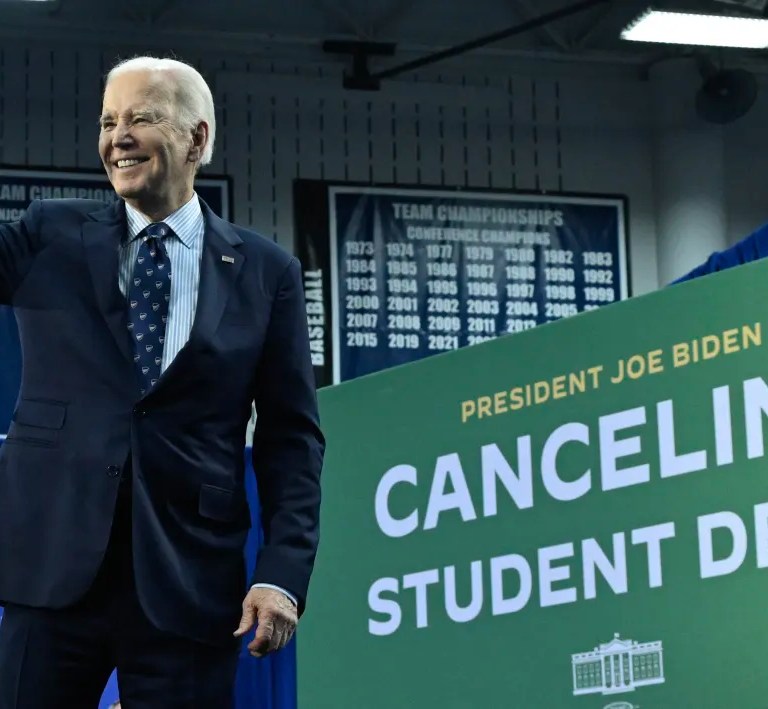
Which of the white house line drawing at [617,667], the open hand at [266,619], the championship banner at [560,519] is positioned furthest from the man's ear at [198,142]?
the white house line drawing at [617,667]

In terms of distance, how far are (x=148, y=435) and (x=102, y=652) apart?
0.23 meters

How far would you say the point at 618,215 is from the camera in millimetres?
8828

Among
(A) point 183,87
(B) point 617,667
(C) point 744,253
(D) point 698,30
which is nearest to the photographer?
(A) point 183,87

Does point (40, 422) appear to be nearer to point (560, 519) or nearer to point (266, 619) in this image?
point (266, 619)

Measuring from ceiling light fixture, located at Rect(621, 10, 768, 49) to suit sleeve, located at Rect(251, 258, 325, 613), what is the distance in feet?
21.0

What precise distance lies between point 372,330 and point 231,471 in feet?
21.9

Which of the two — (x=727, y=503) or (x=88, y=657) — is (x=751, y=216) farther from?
(x=88, y=657)

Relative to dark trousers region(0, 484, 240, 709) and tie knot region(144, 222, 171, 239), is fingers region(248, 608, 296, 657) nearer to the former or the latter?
dark trousers region(0, 484, 240, 709)

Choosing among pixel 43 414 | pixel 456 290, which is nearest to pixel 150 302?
pixel 43 414

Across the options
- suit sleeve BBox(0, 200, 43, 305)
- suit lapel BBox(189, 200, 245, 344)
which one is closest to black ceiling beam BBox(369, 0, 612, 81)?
suit lapel BBox(189, 200, 245, 344)

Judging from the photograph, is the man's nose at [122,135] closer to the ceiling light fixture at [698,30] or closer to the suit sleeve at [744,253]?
the suit sleeve at [744,253]

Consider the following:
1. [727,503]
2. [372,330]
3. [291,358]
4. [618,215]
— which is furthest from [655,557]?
[618,215]

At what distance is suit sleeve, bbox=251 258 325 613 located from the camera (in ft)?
5.71

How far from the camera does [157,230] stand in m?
1.74
